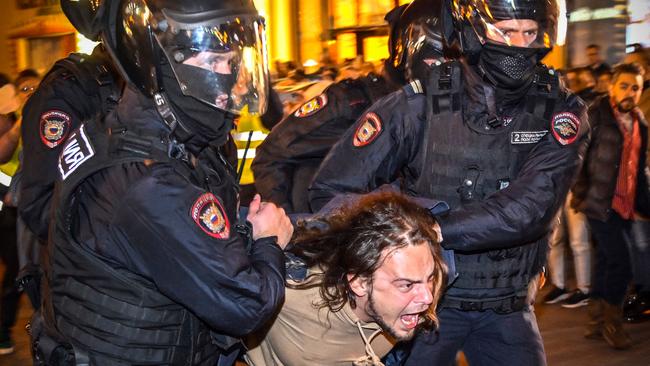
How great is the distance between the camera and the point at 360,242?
8.61ft

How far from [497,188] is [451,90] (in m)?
0.37

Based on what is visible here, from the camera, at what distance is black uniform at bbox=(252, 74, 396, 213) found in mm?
4168

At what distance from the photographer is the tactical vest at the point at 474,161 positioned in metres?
3.10

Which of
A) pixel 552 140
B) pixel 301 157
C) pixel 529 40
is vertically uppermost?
pixel 529 40

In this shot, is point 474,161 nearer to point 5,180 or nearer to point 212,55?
point 212,55

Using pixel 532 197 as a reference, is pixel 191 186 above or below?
above

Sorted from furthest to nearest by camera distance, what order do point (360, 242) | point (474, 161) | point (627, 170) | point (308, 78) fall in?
point (308, 78) → point (627, 170) → point (474, 161) → point (360, 242)

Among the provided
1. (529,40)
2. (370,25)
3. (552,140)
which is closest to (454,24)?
(529,40)

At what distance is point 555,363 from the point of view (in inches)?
224

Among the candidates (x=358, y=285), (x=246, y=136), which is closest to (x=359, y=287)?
(x=358, y=285)

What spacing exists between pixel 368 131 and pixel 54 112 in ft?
4.49

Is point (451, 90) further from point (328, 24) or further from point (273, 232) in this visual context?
point (328, 24)

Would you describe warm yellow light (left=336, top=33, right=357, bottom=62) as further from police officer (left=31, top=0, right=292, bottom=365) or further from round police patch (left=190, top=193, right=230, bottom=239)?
round police patch (left=190, top=193, right=230, bottom=239)

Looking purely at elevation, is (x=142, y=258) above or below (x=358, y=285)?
above
